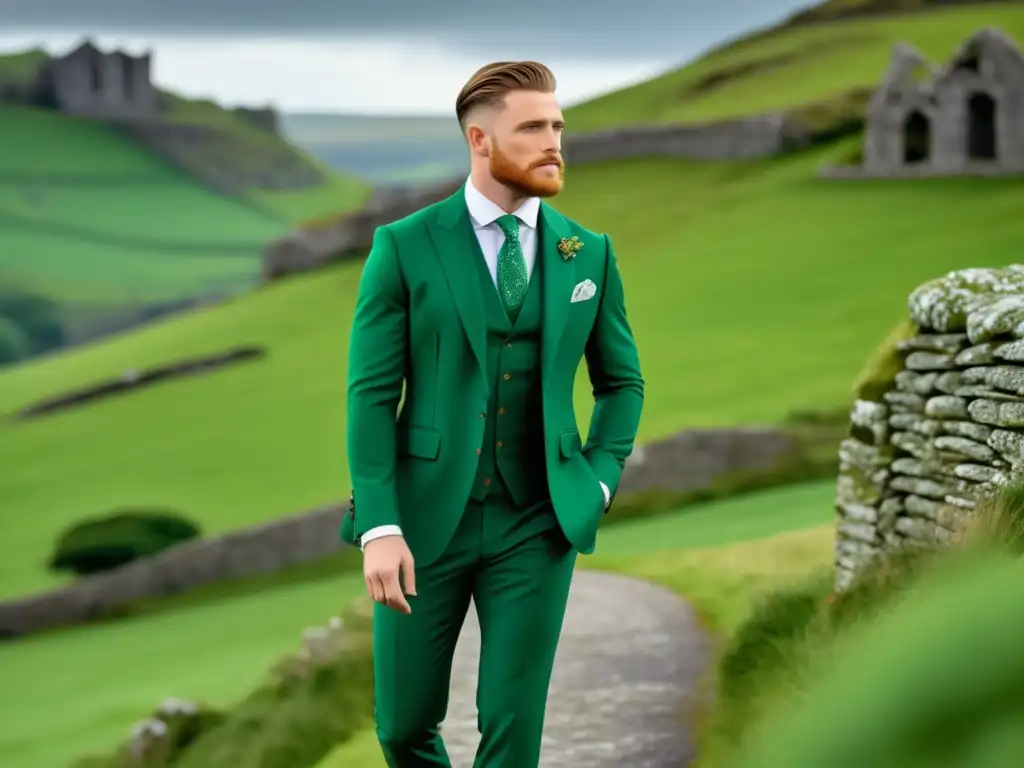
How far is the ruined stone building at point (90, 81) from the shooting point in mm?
98500

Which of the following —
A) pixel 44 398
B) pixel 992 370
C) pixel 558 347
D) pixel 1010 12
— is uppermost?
pixel 1010 12

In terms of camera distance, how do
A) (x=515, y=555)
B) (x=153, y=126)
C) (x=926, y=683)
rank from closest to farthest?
1. (x=926, y=683)
2. (x=515, y=555)
3. (x=153, y=126)

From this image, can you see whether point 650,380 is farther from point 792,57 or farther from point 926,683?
point 792,57

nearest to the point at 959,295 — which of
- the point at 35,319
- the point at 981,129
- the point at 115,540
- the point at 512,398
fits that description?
the point at 512,398

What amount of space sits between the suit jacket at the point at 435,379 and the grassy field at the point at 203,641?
23.2 ft

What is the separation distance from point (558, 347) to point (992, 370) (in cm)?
384

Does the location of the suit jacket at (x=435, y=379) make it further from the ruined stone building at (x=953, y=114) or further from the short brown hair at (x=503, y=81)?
the ruined stone building at (x=953, y=114)

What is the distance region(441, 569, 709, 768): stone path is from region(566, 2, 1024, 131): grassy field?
113 feet

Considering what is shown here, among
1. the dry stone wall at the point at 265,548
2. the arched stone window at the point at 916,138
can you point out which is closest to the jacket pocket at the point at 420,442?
the dry stone wall at the point at 265,548

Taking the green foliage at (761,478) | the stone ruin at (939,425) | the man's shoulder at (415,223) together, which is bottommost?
the green foliage at (761,478)

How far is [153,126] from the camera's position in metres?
104

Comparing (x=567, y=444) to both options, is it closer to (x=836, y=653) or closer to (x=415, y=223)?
(x=415, y=223)

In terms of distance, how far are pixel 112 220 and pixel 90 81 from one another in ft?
36.6

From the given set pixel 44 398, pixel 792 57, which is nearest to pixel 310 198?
pixel 792 57
